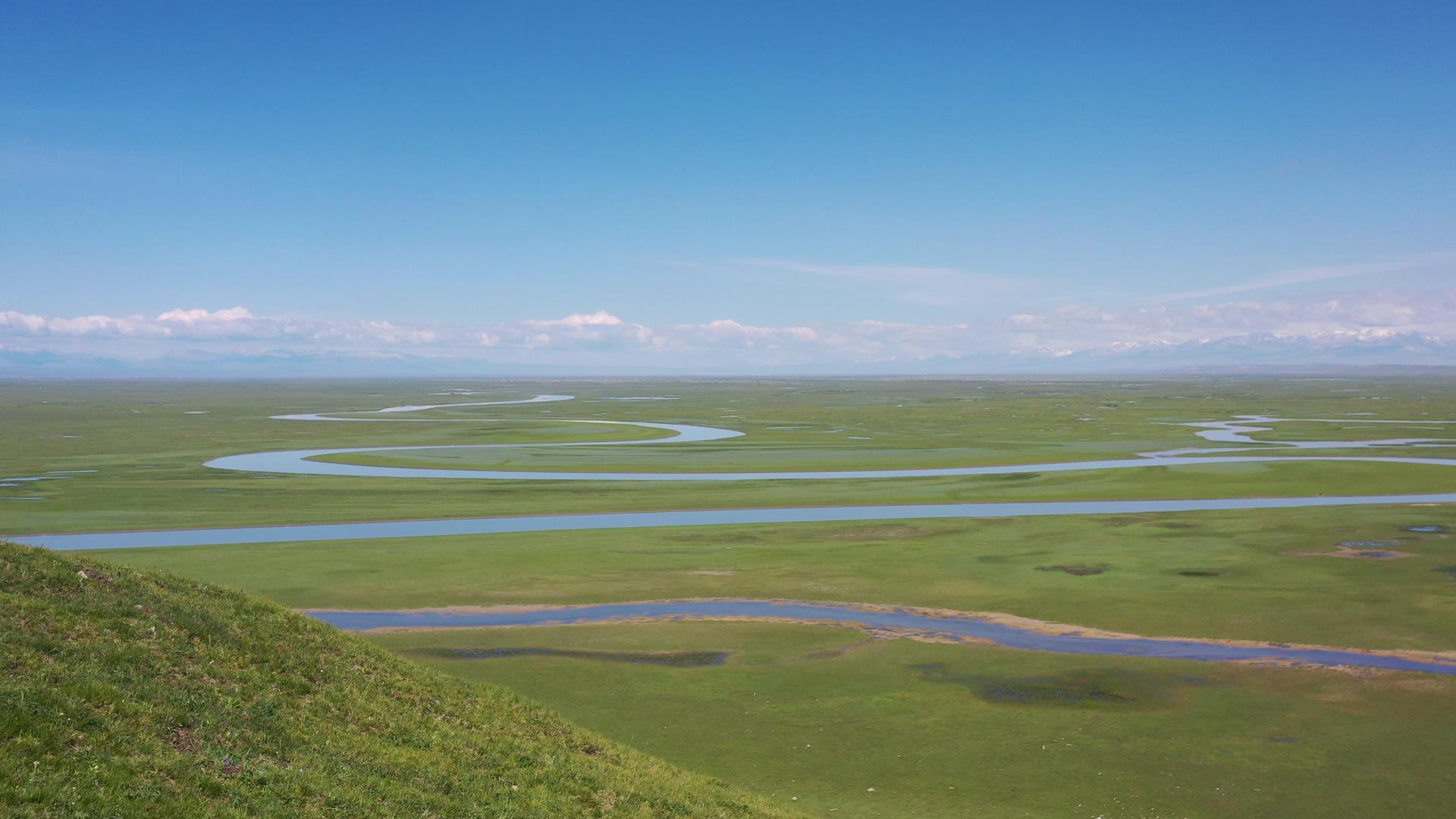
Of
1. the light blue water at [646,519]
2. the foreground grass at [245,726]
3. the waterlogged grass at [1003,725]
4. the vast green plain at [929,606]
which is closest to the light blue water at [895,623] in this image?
the vast green plain at [929,606]

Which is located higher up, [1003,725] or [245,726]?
[245,726]

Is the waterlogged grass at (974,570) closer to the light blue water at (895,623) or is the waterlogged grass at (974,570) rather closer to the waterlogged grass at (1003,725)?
the light blue water at (895,623)

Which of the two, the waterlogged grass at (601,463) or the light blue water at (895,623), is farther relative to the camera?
the waterlogged grass at (601,463)

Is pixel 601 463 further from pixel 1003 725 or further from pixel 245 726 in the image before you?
pixel 245 726

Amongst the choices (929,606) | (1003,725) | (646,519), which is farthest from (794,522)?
(1003,725)

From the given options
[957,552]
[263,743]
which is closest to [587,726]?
[263,743]

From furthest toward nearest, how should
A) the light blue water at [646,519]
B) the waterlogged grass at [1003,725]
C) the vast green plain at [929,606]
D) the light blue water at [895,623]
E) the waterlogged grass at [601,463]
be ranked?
the waterlogged grass at [601,463]
the light blue water at [646,519]
the light blue water at [895,623]
the vast green plain at [929,606]
the waterlogged grass at [1003,725]

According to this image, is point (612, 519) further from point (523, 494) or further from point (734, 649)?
point (734, 649)
